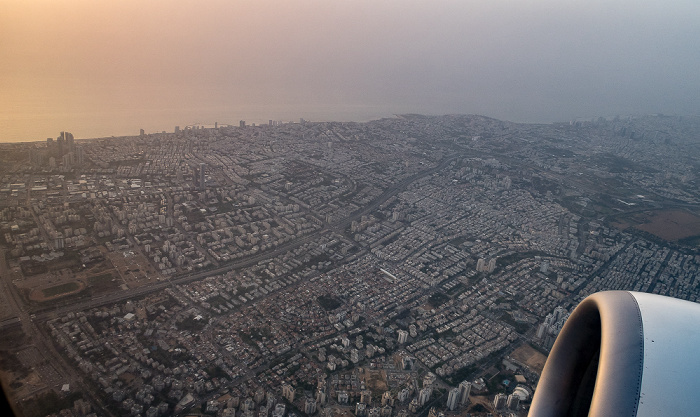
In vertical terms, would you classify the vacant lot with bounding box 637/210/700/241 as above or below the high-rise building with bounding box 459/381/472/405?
above

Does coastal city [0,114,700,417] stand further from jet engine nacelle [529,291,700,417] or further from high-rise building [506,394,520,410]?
jet engine nacelle [529,291,700,417]

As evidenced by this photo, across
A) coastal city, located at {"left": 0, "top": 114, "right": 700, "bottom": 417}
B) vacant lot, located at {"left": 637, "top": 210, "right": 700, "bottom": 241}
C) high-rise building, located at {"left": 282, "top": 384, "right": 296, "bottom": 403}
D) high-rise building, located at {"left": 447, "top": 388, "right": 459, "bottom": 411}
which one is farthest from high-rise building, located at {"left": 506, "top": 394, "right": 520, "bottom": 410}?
vacant lot, located at {"left": 637, "top": 210, "right": 700, "bottom": 241}

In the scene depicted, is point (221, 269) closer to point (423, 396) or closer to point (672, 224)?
point (423, 396)

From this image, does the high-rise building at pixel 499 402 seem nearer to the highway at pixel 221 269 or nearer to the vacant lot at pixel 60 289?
the highway at pixel 221 269

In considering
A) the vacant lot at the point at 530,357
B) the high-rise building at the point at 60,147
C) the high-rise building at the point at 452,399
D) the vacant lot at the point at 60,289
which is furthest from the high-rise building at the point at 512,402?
the high-rise building at the point at 60,147

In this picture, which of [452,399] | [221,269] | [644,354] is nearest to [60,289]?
[221,269]
